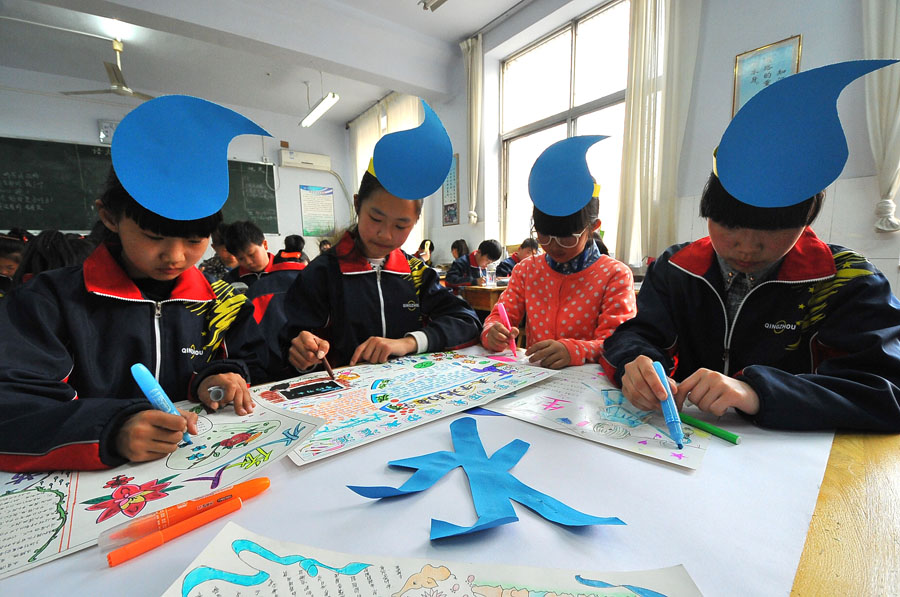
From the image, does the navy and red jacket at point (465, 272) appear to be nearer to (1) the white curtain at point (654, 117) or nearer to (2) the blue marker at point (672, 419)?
(1) the white curtain at point (654, 117)

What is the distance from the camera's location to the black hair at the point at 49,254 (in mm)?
1227

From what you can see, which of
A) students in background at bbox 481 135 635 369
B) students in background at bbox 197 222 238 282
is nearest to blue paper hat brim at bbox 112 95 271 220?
students in background at bbox 481 135 635 369

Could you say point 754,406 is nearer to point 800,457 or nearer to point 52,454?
point 800,457

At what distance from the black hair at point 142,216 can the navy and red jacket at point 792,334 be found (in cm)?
78

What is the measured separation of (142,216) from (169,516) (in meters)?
0.51

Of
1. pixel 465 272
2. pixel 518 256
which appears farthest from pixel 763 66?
pixel 465 272

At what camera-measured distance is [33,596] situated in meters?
0.27

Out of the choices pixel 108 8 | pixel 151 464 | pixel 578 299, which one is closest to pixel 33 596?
pixel 151 464

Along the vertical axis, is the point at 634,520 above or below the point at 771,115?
below

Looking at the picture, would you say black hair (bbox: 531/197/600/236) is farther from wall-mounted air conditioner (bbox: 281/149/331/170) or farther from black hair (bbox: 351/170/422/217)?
wall-mounted air conditioner (bbox: 281/149/331/170)

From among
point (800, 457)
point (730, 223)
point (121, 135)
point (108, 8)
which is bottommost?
point (800, 457)

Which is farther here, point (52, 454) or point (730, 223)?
point (730, 223)

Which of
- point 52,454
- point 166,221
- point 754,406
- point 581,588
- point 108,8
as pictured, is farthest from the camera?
point 108,8

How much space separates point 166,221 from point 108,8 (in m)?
3.27
